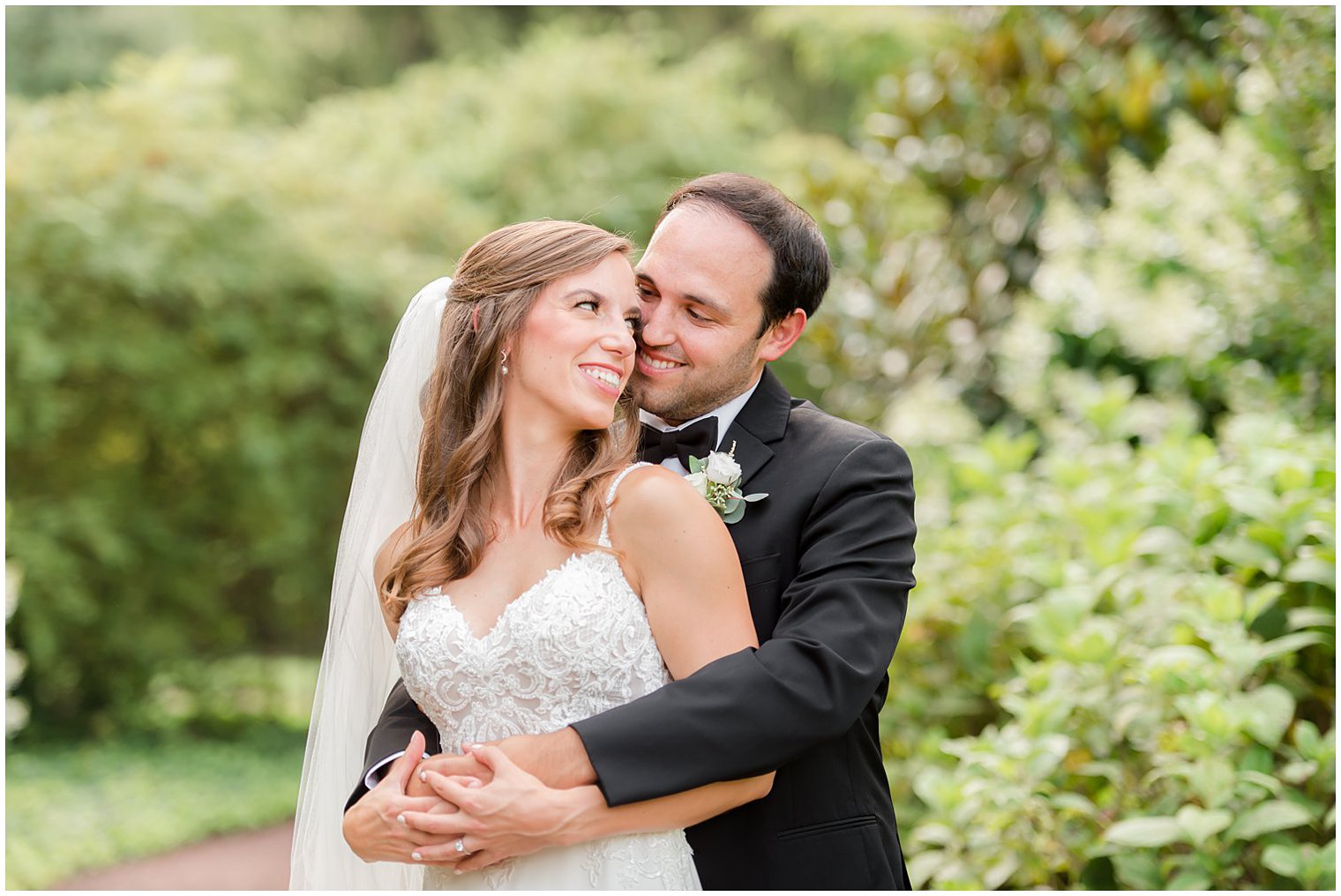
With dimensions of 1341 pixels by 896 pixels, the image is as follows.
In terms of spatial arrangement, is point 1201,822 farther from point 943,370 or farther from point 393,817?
point 943,370

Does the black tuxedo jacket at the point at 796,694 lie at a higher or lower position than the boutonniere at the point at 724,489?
lower

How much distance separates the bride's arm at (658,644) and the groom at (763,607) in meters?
0.06

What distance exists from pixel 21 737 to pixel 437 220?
5.02 m

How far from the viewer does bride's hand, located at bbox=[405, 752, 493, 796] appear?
2.19 m

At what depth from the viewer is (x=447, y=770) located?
222 cm

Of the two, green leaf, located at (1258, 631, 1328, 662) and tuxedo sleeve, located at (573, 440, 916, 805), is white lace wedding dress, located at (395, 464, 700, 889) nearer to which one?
tuxedo sleeve, located at (573, 440, 916, 805)

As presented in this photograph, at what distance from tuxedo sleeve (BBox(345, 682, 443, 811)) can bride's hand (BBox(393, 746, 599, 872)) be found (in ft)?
0.85

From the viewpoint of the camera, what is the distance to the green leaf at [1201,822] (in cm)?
308

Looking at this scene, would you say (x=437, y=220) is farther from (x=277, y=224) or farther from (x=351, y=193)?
(x=277, y=224)

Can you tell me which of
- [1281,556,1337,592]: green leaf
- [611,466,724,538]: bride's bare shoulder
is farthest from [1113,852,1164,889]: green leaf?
[611,466,724,538]: bride's bare shoulder

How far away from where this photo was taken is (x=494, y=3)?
58.2 feet

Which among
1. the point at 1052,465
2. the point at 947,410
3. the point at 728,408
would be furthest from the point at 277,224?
the point at 728,408

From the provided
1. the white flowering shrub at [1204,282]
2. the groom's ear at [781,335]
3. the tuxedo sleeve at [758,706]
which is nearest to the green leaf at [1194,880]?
the tuxedo sleeve at [758,706]

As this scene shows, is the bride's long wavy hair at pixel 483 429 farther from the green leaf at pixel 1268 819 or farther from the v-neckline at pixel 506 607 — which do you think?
the green leaf at pixel 1268 819
